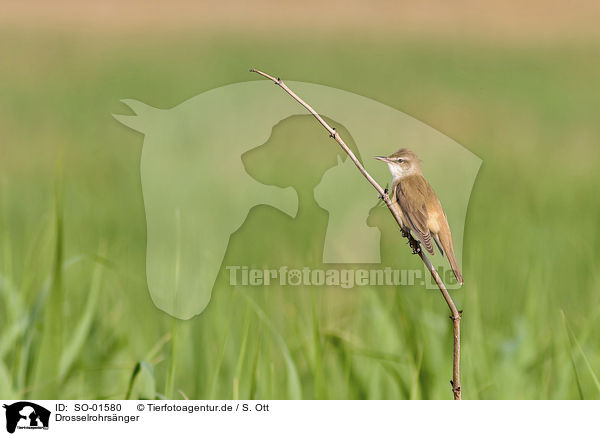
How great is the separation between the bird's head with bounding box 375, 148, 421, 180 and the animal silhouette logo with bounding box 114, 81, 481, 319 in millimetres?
119

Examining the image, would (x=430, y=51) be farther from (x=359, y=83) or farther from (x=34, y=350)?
(x=34, y=350)

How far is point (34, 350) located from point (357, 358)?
788 millimetres

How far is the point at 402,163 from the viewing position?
132 centimetres

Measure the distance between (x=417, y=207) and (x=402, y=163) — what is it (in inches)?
3.6

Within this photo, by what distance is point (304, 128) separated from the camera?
3.35 meters

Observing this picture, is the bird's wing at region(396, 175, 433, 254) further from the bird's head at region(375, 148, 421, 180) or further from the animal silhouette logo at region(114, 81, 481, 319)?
the animal silhouette logo at region(114, 81, 481, 319)

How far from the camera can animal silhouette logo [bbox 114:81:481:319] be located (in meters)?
1.71
